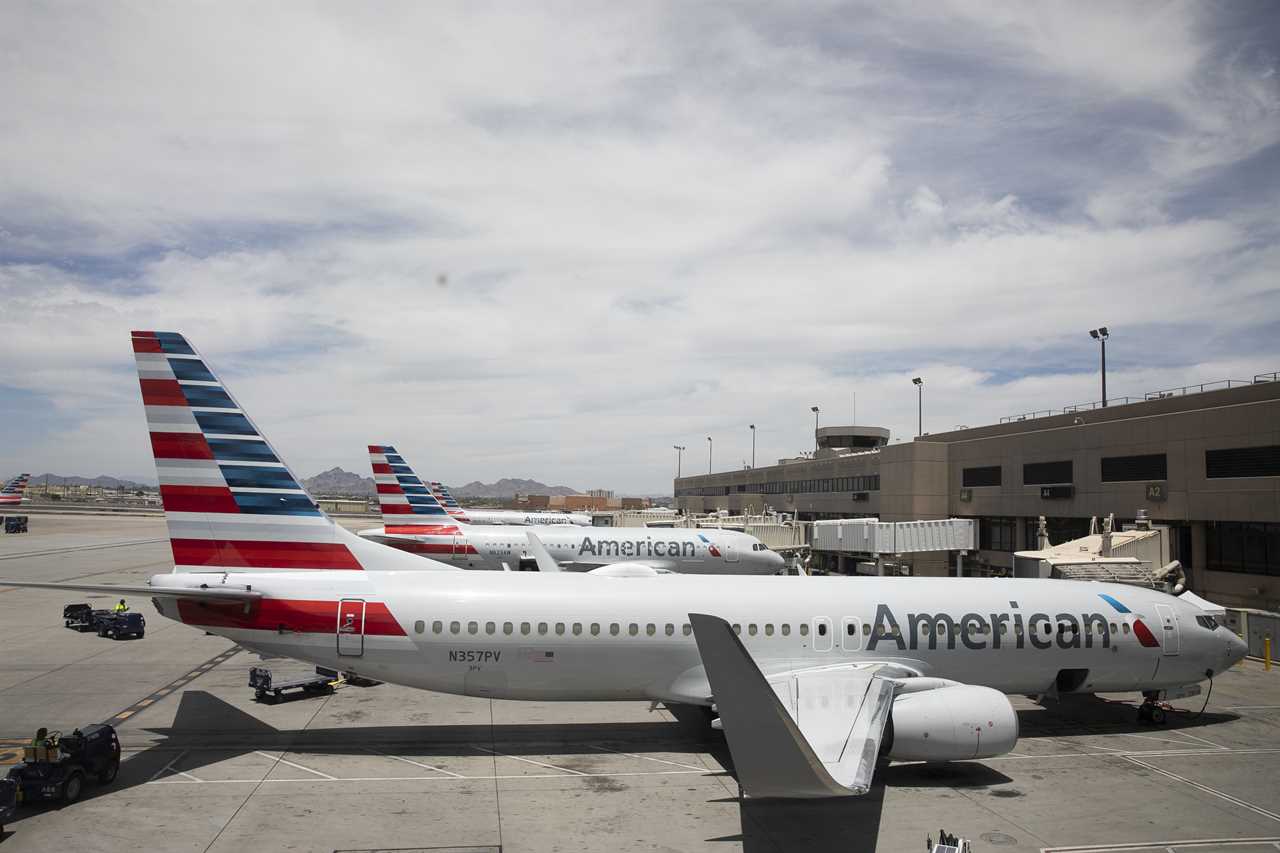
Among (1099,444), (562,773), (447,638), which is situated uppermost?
(1099,444)

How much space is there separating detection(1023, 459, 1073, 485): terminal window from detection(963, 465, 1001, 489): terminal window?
2.67 m

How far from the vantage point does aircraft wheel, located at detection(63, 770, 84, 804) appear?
49.9 feet

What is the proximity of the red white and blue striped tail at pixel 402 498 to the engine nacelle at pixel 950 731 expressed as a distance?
38.9 meters

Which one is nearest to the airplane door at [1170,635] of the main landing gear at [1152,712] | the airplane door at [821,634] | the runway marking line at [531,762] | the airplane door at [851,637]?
the main landing gear at [1152,712]

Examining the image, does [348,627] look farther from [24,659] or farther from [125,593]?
[24,659]

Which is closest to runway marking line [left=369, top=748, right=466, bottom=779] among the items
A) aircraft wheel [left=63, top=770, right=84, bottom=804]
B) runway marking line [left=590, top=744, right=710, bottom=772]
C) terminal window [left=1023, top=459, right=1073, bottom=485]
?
runway marking line [left=590, top=744, right=710, bottom=772]

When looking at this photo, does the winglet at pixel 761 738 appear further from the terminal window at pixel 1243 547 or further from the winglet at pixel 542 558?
the terminal window at pixel 1243 547

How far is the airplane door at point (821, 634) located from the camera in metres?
20.0

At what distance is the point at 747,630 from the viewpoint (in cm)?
1984

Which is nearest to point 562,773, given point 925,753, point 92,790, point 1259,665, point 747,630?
point 747,630

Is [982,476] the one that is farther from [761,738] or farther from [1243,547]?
[761,738]

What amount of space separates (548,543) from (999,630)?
3151 cm

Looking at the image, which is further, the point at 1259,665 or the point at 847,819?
the point at 1259,665

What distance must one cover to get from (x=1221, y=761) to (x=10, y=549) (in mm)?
88414
